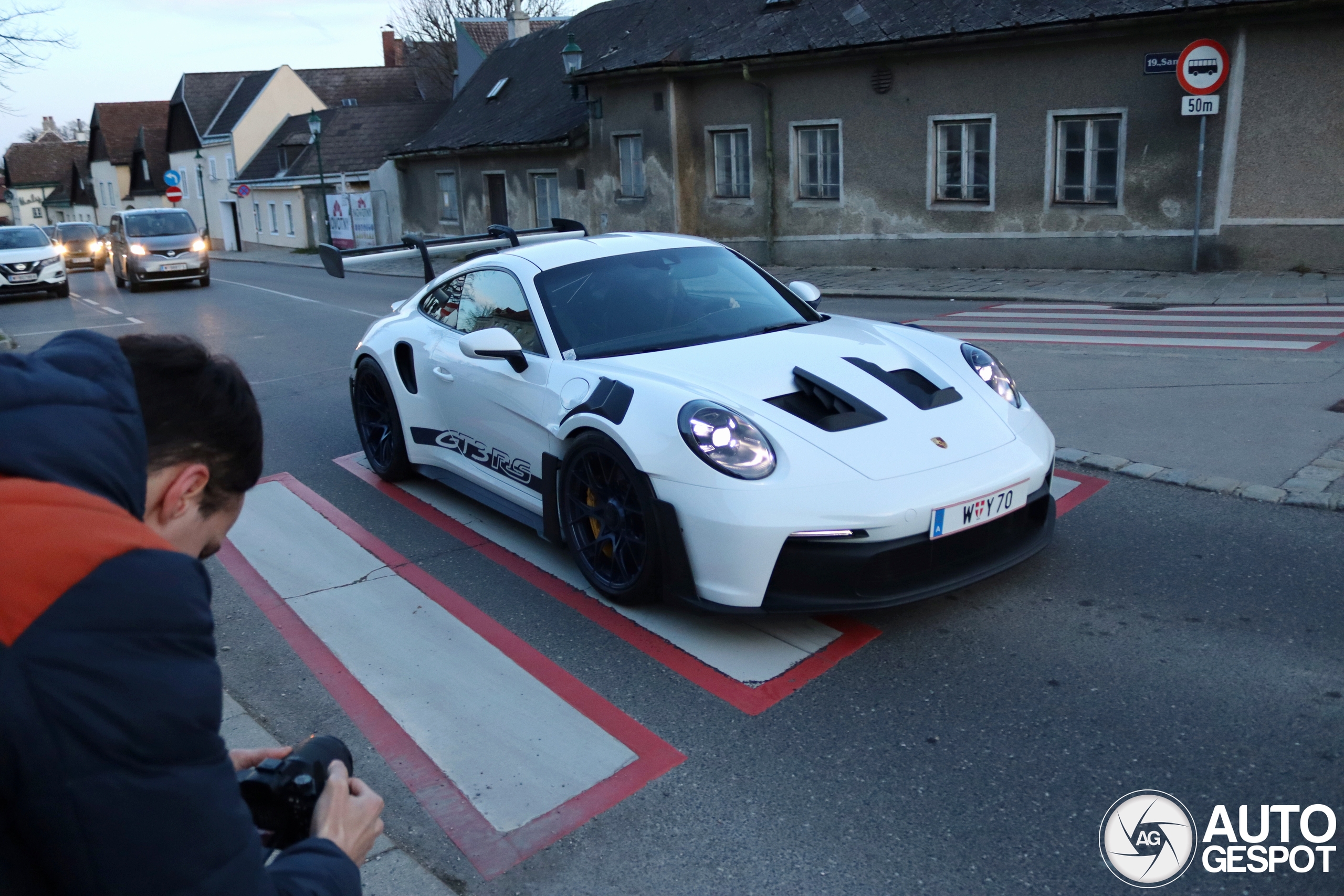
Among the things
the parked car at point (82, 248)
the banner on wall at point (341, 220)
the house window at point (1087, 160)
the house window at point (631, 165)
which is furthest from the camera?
the parked car at point (82, 248)

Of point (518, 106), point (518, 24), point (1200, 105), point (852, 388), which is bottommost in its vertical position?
point (852, 388)

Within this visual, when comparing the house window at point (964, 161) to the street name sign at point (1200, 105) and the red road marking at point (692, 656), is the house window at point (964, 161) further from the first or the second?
the red road marking at point (692, 656)

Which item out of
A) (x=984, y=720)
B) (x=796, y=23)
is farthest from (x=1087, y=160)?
(x=984, y=720)

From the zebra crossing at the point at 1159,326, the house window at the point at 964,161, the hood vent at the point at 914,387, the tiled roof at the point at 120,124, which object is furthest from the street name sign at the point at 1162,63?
the tiled roof at the point at 120,124

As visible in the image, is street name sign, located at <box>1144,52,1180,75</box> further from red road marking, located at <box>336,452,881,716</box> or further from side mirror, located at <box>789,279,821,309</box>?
red road marking, located at <box>336,452,881,716</box>

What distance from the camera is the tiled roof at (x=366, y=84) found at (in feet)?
170

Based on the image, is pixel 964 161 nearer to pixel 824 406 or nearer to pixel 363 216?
pixel 824 406

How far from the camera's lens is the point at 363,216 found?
34.5 meters

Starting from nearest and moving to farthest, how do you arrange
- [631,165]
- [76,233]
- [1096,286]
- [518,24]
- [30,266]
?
[1096,286], [30,266], [631,165], [76,233], [518,24]

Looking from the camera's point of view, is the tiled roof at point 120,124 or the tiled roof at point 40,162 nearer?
the tiled roof at point 120,124

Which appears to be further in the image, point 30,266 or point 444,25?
point 444,25

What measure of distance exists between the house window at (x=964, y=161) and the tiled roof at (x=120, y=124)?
2371 inches

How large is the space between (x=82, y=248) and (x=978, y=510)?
3887 centimetres

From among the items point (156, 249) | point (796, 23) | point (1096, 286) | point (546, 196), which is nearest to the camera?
point (1096, 286)
